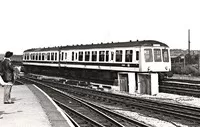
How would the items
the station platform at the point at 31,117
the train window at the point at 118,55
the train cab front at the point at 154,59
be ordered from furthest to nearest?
the train window at the point at 118,55
the train cab front at the point at 154,59
the station platform at the point at 31,117

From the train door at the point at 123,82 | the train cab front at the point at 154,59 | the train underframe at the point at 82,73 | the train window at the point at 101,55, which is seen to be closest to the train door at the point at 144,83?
the train cab front at the point at 154,59

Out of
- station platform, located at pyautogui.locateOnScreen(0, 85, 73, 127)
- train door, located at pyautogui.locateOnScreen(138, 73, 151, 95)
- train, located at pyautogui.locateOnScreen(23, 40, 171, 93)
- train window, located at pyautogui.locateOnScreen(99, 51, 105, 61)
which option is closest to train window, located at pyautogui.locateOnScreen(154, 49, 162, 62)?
train, located at pyautogui.locateOnScreen(23, 40, 171, 93)

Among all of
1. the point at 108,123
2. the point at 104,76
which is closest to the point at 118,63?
the point at 104,76

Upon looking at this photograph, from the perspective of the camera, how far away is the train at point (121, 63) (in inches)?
823

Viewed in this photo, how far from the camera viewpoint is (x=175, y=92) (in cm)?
1978

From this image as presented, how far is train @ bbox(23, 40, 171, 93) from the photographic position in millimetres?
20906

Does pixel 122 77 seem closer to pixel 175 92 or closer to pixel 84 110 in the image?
pixel 175 92

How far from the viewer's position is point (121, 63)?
2197cm

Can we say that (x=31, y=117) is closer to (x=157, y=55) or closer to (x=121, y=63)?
(x=121, y=63)

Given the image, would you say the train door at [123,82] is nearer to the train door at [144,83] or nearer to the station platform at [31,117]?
the train door at [144,83]

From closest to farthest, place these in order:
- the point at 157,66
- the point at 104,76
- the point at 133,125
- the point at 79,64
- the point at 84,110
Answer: the point at 133,125 < the point at 84,110 < the point at 157,66 < the point at 104,76 < the point at 79,64

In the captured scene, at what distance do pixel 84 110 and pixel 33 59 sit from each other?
28301mm

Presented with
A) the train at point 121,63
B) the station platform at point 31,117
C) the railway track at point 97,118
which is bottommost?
the railway track at point 97,118

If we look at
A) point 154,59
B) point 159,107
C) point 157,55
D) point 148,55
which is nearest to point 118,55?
point 148,55
